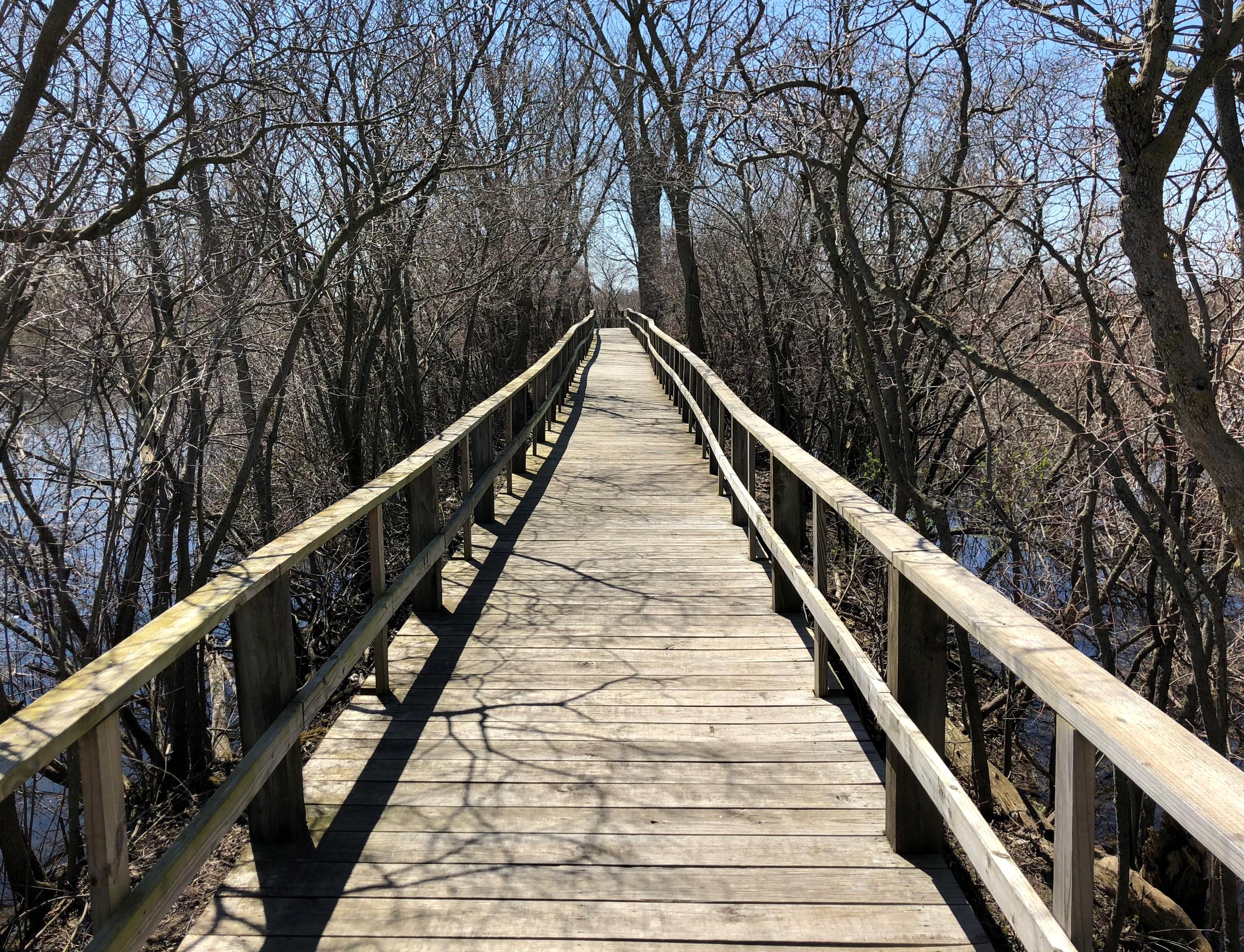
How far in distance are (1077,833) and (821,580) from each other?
235 centimetres

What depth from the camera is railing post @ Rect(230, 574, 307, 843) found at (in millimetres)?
2822

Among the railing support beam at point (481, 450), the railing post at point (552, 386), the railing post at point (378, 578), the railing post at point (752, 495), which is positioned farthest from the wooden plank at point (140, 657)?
the railing post at point (552, 386)

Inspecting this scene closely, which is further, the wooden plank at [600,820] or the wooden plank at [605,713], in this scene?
the wooden plank at [605,713]

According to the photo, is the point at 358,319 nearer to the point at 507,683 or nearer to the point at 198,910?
the point at 507,683

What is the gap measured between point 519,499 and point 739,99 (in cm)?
386

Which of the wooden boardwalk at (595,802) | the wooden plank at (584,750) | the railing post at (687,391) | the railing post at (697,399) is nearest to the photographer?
the wooden boardwalk at (595,802)

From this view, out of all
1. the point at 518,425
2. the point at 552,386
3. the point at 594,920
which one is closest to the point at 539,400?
the point at 518,425

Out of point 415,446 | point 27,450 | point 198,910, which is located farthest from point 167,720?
point 415,446

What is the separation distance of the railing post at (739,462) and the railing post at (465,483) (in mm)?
1770

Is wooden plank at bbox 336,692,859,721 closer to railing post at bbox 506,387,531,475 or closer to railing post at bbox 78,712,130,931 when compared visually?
railing post at bbox 78,712,130,931

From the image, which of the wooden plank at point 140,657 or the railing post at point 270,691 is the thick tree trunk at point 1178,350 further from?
the railing post at point 270,691

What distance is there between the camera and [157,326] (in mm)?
5840

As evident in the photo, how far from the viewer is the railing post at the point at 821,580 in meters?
4.05

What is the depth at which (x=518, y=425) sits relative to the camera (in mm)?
10914
